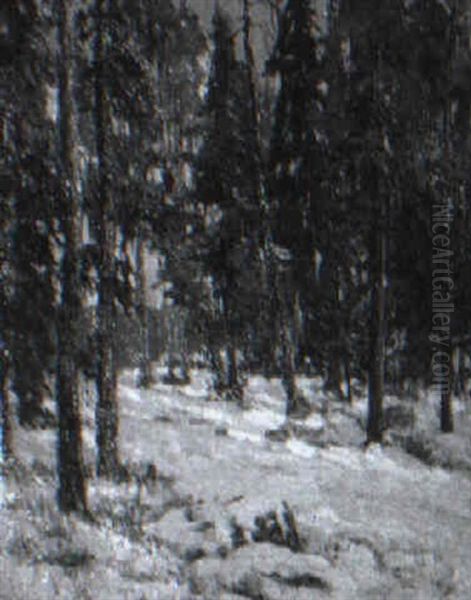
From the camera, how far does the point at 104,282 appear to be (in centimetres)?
1476

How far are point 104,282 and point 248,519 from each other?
4.89 metres

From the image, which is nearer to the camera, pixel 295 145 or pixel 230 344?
pixel 295 145

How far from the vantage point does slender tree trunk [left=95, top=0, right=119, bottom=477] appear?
14773 millimetres

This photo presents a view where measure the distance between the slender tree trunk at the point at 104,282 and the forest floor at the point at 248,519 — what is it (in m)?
0.68

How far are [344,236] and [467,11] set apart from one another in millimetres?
6932

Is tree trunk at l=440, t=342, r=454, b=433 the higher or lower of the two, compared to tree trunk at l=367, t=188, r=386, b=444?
lower

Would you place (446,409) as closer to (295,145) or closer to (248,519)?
(295,145)

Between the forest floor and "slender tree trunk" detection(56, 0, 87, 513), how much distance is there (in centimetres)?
51

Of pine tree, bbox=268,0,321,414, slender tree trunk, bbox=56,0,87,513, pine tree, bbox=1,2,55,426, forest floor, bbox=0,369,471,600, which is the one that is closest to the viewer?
forest floor, bbox=0,369,471,600

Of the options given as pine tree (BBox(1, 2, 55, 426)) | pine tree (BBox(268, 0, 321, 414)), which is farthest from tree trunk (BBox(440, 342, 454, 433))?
pine tree (BBox(1, 2, 55, 426))

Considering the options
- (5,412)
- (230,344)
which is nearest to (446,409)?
(230,344)

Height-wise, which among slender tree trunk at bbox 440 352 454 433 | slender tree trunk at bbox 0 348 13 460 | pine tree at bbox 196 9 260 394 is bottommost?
slender tree trunk at bbox 440 352 454 433

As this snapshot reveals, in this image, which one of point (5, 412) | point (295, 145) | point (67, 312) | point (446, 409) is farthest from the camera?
point (295, 145)

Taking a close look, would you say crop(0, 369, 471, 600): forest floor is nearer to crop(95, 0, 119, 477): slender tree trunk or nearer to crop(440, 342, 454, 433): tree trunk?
crop(95, 0, 119, 477): slender tree trunk
